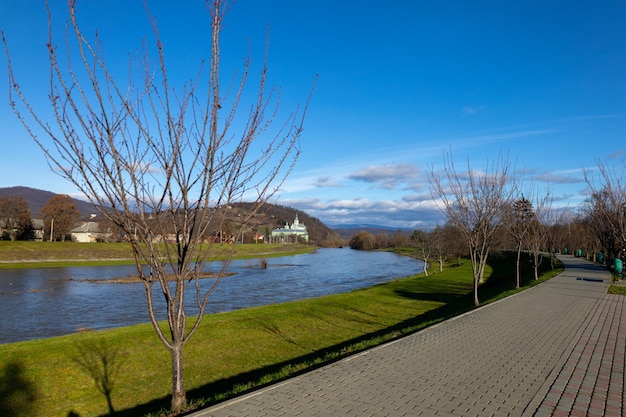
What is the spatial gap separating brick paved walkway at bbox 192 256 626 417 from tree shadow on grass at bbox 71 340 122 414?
3.61 m

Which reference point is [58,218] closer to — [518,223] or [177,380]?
[518,223]

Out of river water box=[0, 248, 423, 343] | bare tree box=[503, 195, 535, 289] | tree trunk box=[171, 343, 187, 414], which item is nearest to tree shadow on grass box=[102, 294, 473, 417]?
tree trunk box=[171, 343, 187, 414]

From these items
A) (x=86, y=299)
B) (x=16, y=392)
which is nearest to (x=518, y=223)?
(x=16, y=392)

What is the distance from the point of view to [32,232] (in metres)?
63.8

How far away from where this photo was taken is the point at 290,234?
130625 mm

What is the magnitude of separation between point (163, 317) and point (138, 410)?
31.7 feet

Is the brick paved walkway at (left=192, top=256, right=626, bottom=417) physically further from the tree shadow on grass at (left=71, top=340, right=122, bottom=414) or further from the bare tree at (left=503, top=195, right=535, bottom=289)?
the bare tree at (left=503, top=195, right=535, bottom=289)

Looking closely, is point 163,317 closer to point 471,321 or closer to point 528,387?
point 471,321

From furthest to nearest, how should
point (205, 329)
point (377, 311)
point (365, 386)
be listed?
point (377, 311) < point (205, 329) < point (365, 386)

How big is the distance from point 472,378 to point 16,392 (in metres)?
7.37

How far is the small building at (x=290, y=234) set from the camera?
122625 mm

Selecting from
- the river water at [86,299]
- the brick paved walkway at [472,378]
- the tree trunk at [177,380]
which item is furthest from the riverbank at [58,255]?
the tree trunk at [177,380]

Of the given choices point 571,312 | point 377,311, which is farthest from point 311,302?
point 571,312

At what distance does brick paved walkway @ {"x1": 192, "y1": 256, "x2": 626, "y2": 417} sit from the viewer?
470cm
